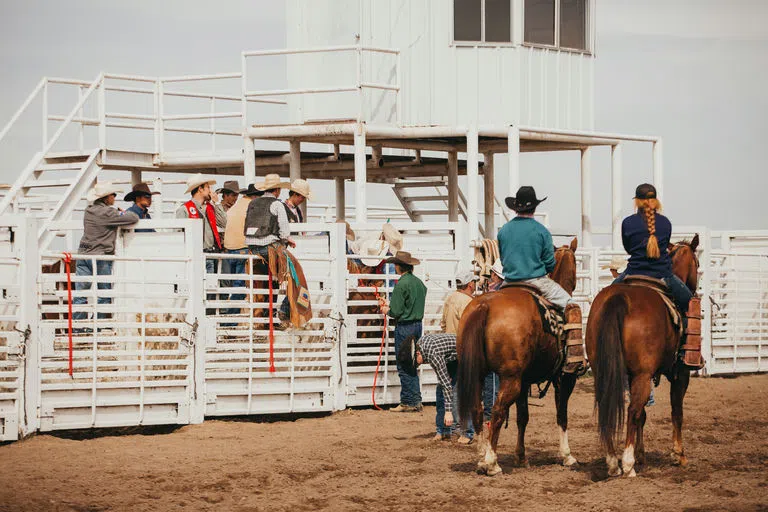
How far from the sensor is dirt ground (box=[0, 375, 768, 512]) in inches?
366

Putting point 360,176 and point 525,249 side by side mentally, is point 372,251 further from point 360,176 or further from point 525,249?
point 525,249

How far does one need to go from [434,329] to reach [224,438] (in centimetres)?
392

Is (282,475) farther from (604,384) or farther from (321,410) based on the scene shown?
(321,410)

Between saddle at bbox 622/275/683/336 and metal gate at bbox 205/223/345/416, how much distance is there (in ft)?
16.4

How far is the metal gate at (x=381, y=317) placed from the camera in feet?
50.5

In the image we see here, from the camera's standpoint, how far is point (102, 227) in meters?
14.0

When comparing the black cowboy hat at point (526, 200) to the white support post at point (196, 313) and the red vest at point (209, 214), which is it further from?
the red vest at point (209, 214)

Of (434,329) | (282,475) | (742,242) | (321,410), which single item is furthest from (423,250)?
(742,242)

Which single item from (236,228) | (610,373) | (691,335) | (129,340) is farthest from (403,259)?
(610,373)

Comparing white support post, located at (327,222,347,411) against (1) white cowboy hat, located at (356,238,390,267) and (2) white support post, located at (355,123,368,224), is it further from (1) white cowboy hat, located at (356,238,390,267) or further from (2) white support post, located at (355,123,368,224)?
(2) white support post, located at (355,123,368,224)

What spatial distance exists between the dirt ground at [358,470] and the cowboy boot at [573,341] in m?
0.96

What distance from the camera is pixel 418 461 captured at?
11469 millimetres

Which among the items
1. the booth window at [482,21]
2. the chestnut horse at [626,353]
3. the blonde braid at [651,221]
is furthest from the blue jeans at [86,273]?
the booth window at [482,21]

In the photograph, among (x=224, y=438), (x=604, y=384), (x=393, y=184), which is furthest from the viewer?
(x=393, y=184)
